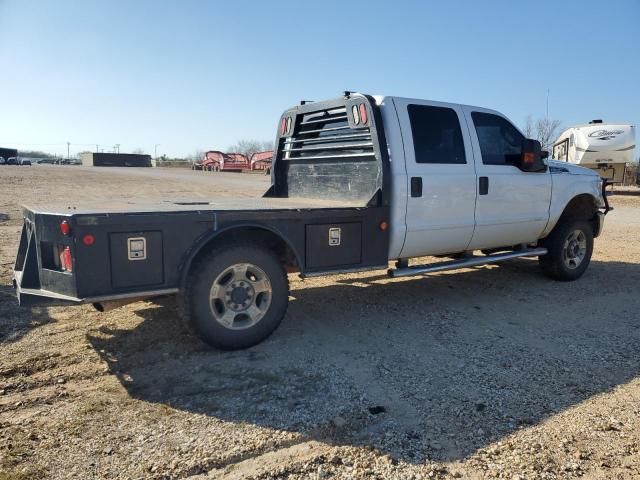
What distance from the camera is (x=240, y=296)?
4.30m

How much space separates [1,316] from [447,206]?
4.61 metres

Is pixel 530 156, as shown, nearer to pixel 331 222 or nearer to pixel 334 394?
pixel 331 222

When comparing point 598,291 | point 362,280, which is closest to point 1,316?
point 362,280

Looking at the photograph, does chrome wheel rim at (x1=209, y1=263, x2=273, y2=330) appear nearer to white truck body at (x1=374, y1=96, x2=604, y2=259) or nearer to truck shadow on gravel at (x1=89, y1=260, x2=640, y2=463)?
truck shadow on gravel at (x1=89, y1=260, x2=640, y2=463)

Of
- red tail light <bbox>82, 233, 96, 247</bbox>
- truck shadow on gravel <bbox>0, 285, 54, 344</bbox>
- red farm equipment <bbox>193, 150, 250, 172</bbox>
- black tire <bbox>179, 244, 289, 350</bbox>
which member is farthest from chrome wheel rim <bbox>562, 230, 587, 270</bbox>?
red farm equipment <bbox>193, 150, 250, 172</bbox>

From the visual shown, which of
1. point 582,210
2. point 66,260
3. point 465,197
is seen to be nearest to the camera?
point 66,260

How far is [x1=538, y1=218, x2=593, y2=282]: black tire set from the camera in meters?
7.00

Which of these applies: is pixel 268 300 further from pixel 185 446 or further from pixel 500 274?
pixel 500 274

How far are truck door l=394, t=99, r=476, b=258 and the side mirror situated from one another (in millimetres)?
806

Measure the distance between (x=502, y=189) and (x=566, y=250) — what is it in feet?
5.81

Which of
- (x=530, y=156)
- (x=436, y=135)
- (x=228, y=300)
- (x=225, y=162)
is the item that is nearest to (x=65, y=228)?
(x=228, y=300)

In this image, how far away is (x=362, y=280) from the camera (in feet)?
23.2

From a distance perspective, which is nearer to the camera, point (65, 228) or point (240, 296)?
point (65, 228)

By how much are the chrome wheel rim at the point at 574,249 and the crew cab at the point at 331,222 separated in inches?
0.8
